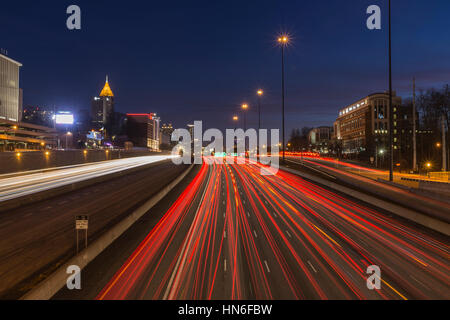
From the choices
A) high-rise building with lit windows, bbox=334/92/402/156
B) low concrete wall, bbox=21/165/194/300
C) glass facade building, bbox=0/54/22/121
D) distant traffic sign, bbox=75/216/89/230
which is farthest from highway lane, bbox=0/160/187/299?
glass facade building, bbox=0/54/22/121

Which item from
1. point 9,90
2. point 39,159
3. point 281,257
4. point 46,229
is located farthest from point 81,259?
point 9,90

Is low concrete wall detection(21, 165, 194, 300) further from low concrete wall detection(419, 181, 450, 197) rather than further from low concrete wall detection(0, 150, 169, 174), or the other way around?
low concrete wall detection(419, 181, 450, 197)

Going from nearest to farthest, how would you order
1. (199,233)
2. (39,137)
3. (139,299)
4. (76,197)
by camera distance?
(139,299) → (199,233) → (76,197) → (39,137)

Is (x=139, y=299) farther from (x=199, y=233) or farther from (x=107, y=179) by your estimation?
(x=107, y=179)

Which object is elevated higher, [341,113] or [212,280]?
[341,113]

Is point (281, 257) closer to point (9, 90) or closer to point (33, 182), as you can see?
point (33, 182)

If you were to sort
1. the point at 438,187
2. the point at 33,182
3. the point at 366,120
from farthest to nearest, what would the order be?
the point at 366,120 < the point at 33,182 < the point at 438,187

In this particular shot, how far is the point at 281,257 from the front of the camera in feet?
42.3

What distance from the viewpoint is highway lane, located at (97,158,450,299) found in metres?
9.88

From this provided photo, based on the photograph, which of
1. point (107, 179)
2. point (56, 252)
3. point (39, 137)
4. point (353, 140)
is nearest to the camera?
point (56, 252)

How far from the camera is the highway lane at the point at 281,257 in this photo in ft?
32.4
